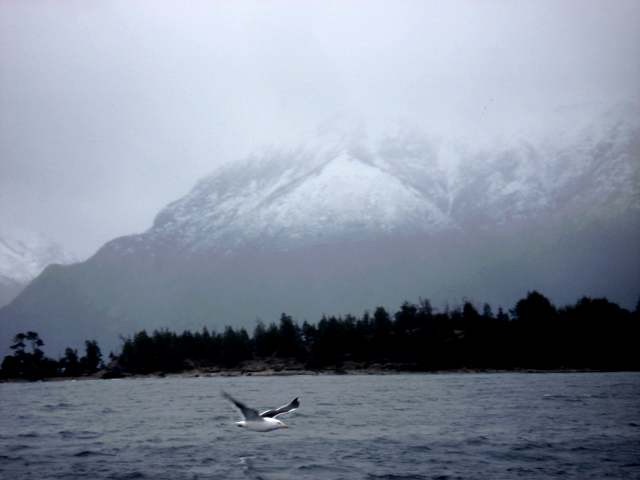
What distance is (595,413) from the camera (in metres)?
76.6

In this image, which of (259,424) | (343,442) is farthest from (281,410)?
(343,442)

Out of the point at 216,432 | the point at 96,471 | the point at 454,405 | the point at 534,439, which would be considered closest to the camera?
the point at 96,471

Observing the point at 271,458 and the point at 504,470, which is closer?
the point at 504,470

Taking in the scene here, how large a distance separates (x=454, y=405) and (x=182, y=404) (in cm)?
3393

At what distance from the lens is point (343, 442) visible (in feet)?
186

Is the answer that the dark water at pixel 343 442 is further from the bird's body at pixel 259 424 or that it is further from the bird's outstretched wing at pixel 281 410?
the bird's outstretched wing at pixel 281 410

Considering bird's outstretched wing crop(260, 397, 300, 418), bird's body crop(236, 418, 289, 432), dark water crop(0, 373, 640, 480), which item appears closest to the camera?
dark water crop(0, 373, 640, 480)

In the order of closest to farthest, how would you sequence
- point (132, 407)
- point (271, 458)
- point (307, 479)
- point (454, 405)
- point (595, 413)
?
point (307, 479) → point (271, 458) → point (595, 413) → point (454, 405) → point (132, 407)

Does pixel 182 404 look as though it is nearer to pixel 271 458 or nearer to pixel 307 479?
pixel 271 458

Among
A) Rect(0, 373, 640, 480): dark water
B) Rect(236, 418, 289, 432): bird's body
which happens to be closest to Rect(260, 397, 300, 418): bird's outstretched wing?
Rect(236, 418, 289, 432): bird's body

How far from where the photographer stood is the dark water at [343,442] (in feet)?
147

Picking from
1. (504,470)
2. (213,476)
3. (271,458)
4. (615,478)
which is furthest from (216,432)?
(615,478)

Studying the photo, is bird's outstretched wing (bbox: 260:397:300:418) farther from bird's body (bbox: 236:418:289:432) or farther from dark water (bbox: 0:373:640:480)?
dark water (bbox: 0:373:640:480)

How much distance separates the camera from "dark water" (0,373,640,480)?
4478 cm
